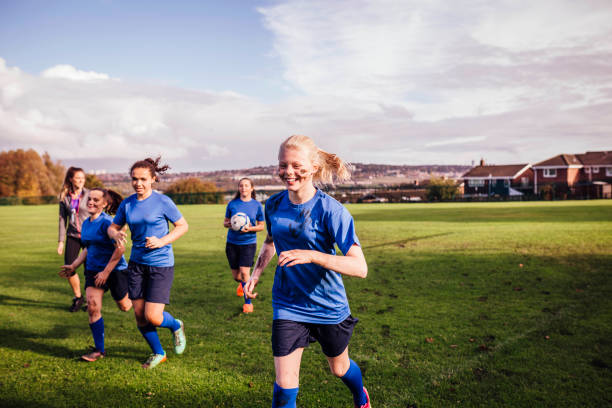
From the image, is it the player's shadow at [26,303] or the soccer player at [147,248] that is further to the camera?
the player's shadow at [26,303]

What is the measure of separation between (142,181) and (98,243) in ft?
3.55

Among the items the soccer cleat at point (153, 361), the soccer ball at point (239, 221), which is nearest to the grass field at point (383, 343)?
the soccer cleat at point (153, 361)

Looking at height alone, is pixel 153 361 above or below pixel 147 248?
below

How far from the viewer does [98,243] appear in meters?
4.88

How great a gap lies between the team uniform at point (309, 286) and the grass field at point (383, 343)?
114cm

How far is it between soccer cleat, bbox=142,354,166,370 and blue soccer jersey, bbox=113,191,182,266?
3.47 ft

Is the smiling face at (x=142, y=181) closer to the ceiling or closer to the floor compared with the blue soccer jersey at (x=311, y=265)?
closer to the ceiling

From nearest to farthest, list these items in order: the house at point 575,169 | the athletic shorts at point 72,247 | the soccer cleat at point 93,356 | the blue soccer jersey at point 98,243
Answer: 1. the soccer cleat at point 93,356
2. the blue soccer jersey at point 98,243
3. the athletic shorts at point 72,247
4. the house at point 575,169

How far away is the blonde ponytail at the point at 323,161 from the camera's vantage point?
2.92 metres

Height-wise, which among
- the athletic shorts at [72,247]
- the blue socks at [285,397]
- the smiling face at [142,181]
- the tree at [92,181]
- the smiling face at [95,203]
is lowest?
the blue socks at [285,397]

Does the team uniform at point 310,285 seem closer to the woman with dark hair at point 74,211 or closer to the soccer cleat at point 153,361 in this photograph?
the soccer cleat at point 153,361

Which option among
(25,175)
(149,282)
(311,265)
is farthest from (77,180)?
(25,175)

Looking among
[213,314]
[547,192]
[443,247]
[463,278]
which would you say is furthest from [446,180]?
[213,314]

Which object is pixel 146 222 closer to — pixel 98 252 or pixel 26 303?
pixel 98 252
